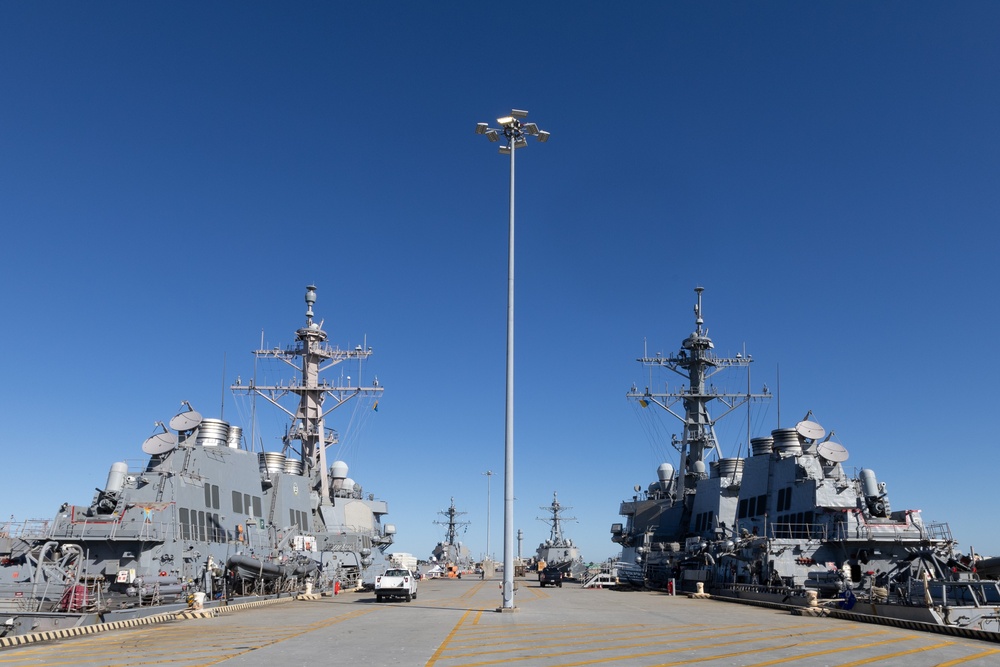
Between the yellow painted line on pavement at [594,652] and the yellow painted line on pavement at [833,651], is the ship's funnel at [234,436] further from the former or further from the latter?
the yellow painted line on pavement at [833,651]

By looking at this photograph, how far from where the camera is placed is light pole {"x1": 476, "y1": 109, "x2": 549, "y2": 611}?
2267cm

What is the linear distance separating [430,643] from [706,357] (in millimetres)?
41460

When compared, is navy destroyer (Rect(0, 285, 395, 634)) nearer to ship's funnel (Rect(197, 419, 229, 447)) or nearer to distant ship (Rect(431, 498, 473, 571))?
ship's funnel (Rect(197, 419, 229, 447))

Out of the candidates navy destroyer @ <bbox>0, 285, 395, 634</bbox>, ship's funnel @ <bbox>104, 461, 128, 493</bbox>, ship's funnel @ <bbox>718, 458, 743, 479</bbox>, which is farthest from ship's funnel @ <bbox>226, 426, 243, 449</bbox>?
ship's funnel @ <bbox>718, 458, 743, 479</bbox>

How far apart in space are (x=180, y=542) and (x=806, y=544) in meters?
21.7

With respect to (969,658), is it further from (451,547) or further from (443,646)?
(451,547)

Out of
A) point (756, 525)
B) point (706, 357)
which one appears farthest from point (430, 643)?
point (706, 357)

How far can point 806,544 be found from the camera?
29.0 meters

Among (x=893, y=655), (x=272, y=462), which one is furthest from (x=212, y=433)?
(x=893, y=655)

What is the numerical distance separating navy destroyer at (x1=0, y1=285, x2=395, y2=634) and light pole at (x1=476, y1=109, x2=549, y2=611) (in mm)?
9343

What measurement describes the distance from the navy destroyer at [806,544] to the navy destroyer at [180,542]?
17.2 metres

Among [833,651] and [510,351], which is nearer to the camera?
[833,651]

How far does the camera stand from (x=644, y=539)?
48188 millimetres

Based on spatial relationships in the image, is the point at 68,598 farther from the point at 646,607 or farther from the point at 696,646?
the point at 646,607
